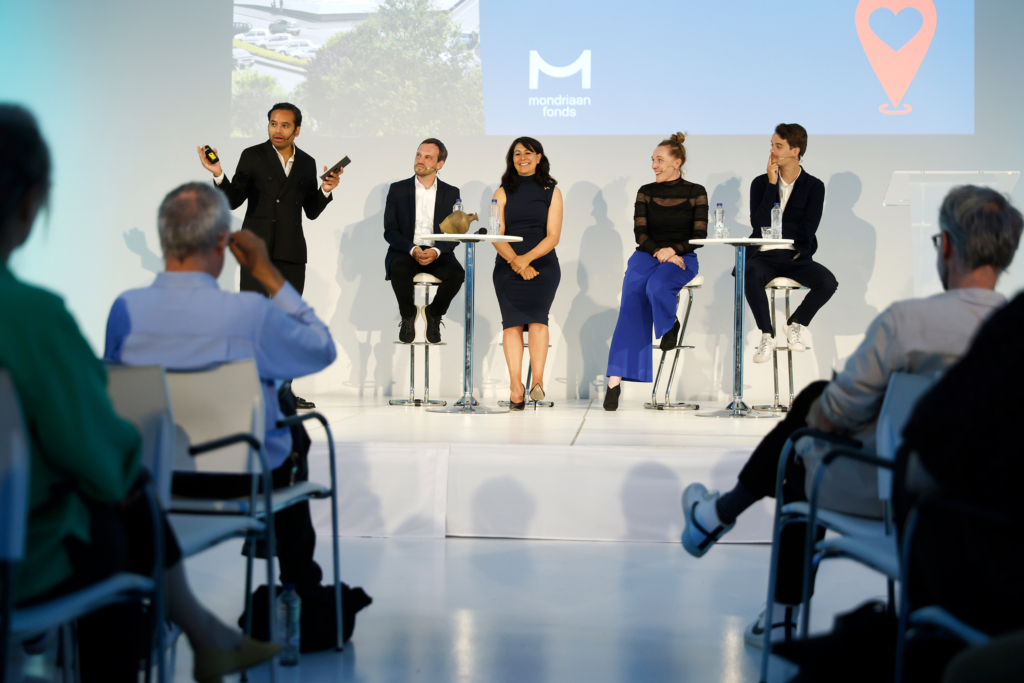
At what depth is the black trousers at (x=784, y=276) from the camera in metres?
4.88

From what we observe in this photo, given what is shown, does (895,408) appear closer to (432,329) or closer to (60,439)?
(60,439)

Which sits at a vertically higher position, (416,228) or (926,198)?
(926,198)

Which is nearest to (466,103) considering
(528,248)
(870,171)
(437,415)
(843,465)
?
(528,248)

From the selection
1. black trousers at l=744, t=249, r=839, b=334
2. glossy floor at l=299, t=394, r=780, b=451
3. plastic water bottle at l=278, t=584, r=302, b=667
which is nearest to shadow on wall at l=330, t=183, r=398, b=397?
glossy floor at l=299, t=394, r=780, b=451

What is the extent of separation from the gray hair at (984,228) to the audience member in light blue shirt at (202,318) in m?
1.33

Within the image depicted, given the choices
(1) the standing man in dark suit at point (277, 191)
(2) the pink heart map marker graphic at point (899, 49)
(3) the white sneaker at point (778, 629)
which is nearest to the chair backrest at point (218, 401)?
(3) the white sneaker at point (778, 629)

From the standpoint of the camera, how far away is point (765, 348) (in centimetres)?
485

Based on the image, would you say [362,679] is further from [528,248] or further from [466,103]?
[466,103]

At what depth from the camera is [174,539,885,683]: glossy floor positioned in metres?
1.93

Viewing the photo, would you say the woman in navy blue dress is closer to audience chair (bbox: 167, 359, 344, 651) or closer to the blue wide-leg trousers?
the blue wide-leg trousers

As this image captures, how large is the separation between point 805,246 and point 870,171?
133 cm

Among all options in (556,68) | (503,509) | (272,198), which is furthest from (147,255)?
(503,509)

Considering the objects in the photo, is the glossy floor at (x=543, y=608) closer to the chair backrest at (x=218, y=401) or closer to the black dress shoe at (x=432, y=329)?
the chair backrest at (x=218, y=401)

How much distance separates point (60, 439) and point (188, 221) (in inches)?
30.2
